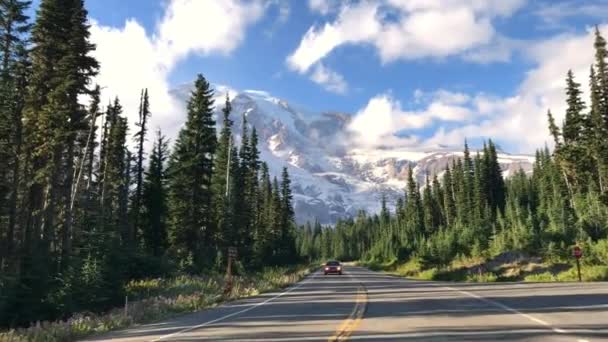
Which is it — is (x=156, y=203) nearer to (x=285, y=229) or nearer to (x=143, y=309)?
A: (x=143, y=309)

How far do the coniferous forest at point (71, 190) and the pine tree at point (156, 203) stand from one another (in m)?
0.12

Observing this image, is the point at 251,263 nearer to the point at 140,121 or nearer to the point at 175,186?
the point at 175,186

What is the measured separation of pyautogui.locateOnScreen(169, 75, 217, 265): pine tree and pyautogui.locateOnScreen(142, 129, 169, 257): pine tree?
1.59m

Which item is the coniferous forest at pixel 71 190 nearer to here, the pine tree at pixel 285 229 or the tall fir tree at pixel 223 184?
the tall fir tree at pixel 223 184

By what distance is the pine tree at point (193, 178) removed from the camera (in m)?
50.4

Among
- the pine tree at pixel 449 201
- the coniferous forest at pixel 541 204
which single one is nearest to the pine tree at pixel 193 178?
the coniferous forest at pixel 541 204

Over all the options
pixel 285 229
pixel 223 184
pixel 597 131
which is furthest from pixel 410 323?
pixel 285 229

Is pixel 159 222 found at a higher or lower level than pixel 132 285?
higher

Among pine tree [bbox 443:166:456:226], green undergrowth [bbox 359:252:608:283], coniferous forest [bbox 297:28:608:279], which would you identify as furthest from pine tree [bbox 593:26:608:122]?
pine tree [bbox 443:166:456:226]

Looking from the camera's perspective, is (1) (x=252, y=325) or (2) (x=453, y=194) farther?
(2) (x=453, y=194)

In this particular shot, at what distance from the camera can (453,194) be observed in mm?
122250

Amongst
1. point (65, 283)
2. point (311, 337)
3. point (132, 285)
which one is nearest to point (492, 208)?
point (132, 285)

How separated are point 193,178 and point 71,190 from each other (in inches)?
503

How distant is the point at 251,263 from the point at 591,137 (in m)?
45.6
